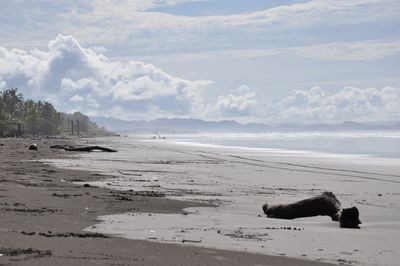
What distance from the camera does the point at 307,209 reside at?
1314 centimetres

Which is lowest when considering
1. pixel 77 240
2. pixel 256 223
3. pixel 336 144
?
pixel 256 223

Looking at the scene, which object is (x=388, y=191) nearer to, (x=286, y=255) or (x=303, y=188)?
(x=303, y=188)

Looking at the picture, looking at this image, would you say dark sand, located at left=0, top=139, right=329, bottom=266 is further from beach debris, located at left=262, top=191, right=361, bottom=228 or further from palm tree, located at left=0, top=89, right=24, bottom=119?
palm tree, located at left=0, top=89, right=24, bottom=119

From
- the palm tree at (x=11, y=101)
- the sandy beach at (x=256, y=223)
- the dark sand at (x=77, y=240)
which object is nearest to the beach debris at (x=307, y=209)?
the sandy beach at (x=256, y=223)

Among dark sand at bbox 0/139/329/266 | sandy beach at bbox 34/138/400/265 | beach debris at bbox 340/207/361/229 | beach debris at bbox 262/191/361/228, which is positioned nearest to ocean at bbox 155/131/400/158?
sandy beach at bbox 34/138/400/265

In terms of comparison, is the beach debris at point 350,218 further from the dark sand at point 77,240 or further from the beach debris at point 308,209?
the dark sand at point 77,240

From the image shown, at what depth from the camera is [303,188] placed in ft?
70.1

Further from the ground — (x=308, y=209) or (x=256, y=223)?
(x=308, y=209)

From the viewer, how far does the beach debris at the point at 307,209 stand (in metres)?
13.1

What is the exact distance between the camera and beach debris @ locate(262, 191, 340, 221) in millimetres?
13062

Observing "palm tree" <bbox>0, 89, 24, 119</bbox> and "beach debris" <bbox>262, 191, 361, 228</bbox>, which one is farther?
"palm tree" <bbox>0, 89, 24, 119</bbox>

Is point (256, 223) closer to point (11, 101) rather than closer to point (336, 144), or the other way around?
point (336, 144)

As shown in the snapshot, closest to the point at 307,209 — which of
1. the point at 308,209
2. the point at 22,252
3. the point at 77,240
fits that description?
the point at 308,209

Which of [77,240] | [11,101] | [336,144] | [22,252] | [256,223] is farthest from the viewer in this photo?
[11,101]
